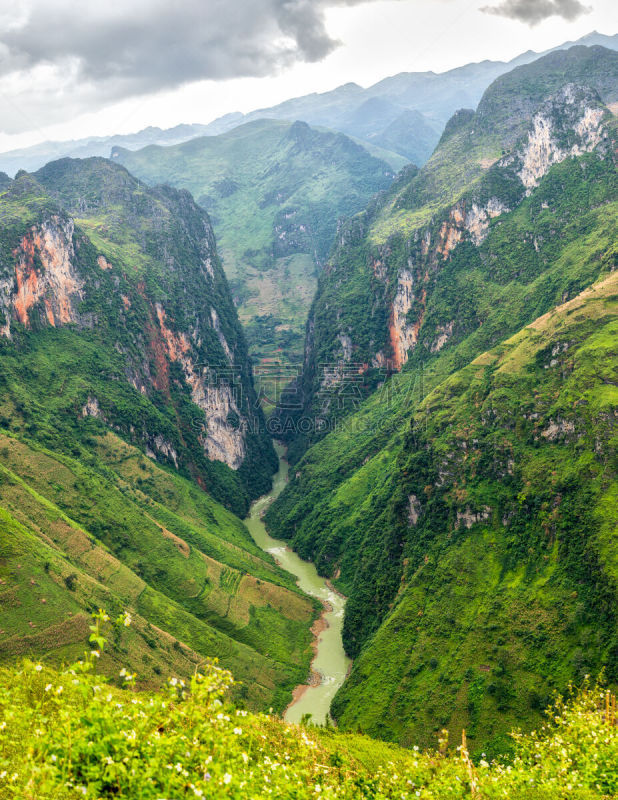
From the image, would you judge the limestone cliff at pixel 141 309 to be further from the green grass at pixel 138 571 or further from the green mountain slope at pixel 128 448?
the green grass at pixel 138 571

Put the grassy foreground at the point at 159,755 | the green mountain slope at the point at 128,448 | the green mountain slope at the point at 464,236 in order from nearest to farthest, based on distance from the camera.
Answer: the grassy foreground at the point at 159,755
the green mountain slope at the point at 128,448
the green mountain slope at the point at 464,236

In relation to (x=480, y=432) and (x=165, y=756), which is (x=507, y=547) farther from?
(x=165, y=756)

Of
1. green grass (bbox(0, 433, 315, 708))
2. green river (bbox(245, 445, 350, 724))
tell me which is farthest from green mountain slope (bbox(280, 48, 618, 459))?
green grass (bbox(0, 433, 315, 708))

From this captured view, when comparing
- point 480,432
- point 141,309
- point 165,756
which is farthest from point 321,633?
point 165,756

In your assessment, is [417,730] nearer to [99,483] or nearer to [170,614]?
[170,614]

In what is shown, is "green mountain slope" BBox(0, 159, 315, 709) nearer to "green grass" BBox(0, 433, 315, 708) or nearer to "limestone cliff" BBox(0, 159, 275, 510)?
"green grass" BBox(0, 433, 315, 708)

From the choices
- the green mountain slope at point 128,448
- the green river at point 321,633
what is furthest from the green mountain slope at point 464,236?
the green river at point 321,633
